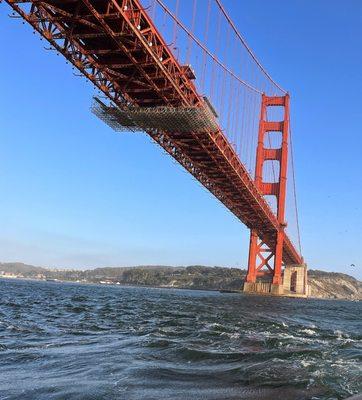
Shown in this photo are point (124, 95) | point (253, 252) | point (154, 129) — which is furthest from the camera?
point (253, 252)

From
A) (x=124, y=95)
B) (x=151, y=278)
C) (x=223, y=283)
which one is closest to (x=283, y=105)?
(x=124, y=95)

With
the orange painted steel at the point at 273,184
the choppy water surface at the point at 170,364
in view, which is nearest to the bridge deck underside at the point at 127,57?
the choppy water surface at the point at 170,364

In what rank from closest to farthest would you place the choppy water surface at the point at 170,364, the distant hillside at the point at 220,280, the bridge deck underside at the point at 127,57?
the choppy water surface at the point at 170,364, the bridge deck underside at the point at 127,57, the distant hillside at the point at 220,280

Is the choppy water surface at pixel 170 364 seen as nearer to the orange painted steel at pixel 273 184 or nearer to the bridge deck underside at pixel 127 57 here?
the bridge deck underside at pixel 127 57

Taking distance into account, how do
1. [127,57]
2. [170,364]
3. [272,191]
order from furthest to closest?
[272,191] → [127,57] → [170,364]

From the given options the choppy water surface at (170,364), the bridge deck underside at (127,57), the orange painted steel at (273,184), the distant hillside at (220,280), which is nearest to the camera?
the choppy water surface at (170,364)

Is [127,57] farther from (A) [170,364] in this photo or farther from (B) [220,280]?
(B) [220,280]

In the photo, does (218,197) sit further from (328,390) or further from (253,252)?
(328,390)

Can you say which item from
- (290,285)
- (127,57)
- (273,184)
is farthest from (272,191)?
(127,57)
